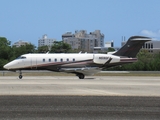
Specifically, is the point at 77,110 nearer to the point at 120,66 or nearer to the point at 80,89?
the point at 80,89

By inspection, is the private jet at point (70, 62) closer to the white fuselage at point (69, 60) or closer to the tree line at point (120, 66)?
the white fuselage at point (69, 60)

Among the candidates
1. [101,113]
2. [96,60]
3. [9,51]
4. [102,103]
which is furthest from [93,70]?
[9,51]

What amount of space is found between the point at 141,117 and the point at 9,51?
82803mm

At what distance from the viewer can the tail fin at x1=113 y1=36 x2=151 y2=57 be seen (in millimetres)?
46859

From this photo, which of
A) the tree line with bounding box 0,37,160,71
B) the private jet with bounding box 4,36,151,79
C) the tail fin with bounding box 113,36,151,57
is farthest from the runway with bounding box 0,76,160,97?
the tree line with bounding box 0,37,160,71

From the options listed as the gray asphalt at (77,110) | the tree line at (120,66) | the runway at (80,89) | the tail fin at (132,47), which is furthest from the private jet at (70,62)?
the gray asphalt at (77,110)

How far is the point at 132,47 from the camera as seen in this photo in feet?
155

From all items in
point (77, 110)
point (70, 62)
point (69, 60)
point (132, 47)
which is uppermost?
point (132, 47)

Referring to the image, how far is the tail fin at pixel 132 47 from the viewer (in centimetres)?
4686

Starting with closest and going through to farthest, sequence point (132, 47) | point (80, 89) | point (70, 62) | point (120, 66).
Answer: point (80, 89)
point (70, 62)
point (132, 47)
point (120, 66)

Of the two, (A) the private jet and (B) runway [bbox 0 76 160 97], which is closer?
(B) runway [bbox 0 76 160 97]

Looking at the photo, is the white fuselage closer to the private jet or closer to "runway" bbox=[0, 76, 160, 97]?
the private jet

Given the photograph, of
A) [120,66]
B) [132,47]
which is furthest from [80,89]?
[120,66]

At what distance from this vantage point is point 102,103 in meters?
16.7
